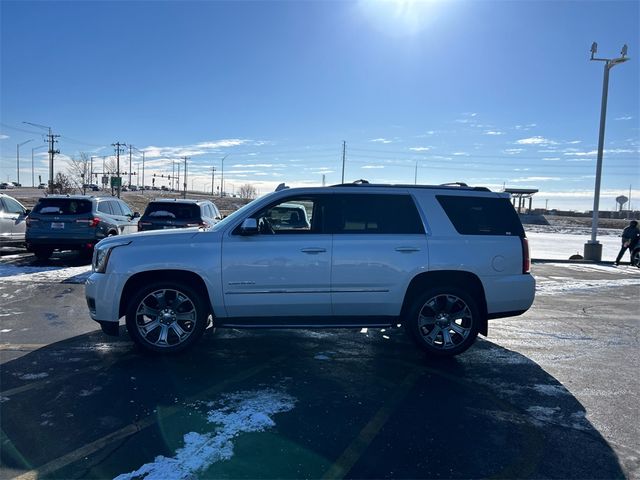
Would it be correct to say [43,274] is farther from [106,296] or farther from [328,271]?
[328,271]

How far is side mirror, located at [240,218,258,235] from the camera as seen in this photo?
16.7 ft

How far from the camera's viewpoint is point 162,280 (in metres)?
5.21

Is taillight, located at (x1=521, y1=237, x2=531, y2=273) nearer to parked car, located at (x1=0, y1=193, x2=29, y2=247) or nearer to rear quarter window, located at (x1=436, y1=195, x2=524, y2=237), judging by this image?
rear quarter window, located at (x1=436, y1=195, x2=524, y2=237)

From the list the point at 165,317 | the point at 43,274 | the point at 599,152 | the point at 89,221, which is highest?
the point at 599,152

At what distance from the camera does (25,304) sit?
7.59 meters

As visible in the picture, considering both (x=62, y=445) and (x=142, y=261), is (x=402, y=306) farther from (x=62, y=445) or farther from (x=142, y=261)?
(x=62, y=445)

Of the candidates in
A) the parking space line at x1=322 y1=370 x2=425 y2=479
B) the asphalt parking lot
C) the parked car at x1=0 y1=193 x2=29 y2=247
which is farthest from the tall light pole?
the parked car at x1=0 y1=193 x2=29 y2=247

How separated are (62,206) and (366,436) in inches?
442

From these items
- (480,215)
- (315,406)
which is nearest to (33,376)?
(315,406)

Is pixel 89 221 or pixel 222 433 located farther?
pixel 89 221

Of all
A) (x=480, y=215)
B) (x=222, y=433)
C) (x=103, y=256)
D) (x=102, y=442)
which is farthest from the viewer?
(x=480, y=215)

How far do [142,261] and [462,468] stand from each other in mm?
3714

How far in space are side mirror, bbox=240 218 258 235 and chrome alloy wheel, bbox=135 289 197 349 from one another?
99cm

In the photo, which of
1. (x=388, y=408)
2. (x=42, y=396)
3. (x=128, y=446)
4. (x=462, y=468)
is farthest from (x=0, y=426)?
(x=462, y=468)
